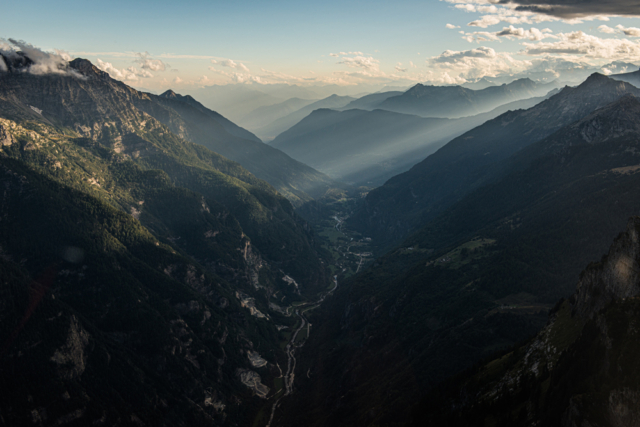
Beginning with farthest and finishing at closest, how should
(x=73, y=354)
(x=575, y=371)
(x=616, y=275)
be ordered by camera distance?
(x=73, y=354) → (x=616, y=275) → (x=575, y=371)

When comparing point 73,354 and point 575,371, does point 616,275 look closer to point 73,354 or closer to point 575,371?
point 575,371

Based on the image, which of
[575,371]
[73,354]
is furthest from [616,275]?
[73,354]

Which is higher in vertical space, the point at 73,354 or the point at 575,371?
the point at 575,371

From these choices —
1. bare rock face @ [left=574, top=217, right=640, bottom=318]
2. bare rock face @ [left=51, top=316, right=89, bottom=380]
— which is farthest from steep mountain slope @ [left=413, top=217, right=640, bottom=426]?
bare rock face @ [left=51, top=316, right=89, bottom=380]

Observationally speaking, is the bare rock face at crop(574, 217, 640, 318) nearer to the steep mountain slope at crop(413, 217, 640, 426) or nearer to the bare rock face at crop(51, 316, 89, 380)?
the steep mountain slope at crop(413, 217, 640, 426)

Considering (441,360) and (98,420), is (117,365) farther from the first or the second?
(441,360)

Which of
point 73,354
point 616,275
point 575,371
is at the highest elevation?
point 616,275
